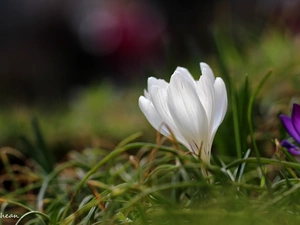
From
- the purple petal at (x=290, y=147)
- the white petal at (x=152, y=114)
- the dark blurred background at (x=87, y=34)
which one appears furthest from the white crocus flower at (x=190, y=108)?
the dark blurred background at (x=87, y=34)

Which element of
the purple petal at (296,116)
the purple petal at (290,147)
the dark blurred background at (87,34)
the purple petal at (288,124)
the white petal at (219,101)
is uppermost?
the white petal at (219,101)

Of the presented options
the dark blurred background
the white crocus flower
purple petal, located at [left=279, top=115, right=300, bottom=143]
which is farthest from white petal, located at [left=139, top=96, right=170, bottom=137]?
the dark blurred background

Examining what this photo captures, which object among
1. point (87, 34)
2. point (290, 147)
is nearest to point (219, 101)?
point (290, 147)

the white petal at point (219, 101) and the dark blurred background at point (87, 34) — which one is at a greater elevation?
the white petal at point (219, 101)

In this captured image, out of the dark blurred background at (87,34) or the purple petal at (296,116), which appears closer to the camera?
the purple petal at (296,116)

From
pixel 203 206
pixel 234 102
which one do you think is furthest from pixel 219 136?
pixel 203 206

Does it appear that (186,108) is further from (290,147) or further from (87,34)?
(87,34)

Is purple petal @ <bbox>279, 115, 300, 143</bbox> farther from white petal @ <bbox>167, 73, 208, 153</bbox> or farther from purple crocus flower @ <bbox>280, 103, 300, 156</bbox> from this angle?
white petal @ <bbox>167, 73, 208, 153</bbox>

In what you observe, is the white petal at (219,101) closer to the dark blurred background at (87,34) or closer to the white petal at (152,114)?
the white petal at (152,114)
